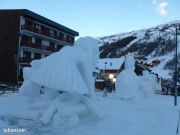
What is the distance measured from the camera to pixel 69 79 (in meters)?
14.1

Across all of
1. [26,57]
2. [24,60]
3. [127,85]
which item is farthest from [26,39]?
[127,85]

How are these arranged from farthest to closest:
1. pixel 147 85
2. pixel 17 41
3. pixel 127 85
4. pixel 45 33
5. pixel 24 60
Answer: pixel 45 33 < pixel 17 41 < pixel 24 60 < pixel 147 85 < pixel 127 85

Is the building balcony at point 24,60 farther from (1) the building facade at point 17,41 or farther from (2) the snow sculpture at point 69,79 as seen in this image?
(2) the snow sculpture at point 69,79

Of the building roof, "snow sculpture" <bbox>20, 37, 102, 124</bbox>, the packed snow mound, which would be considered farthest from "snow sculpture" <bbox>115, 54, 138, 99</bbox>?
the building roof

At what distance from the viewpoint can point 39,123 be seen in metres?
14.1

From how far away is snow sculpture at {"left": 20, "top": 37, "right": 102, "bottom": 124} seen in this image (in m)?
14.0

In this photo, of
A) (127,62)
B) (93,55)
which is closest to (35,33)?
(127,62)

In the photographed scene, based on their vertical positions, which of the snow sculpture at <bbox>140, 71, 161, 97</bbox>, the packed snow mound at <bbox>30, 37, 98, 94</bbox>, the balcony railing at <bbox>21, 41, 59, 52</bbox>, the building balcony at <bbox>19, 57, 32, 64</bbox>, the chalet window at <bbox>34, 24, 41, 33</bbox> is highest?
the chalet window at <bbox>34, 24, 41, 33</bbox>

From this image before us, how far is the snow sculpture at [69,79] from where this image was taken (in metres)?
14.0

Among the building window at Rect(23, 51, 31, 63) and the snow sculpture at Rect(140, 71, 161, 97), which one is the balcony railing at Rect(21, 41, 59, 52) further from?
the snow sculpture at Rect(140, 71, 161, 97)

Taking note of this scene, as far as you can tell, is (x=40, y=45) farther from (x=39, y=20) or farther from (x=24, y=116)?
(x=24, y=116)

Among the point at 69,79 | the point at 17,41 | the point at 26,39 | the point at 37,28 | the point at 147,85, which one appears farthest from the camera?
the point at 37,28

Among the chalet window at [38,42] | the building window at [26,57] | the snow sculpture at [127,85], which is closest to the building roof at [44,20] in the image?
the chalet window at [38,42]

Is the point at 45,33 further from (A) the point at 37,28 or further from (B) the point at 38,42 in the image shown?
(A) the point at 37,28
